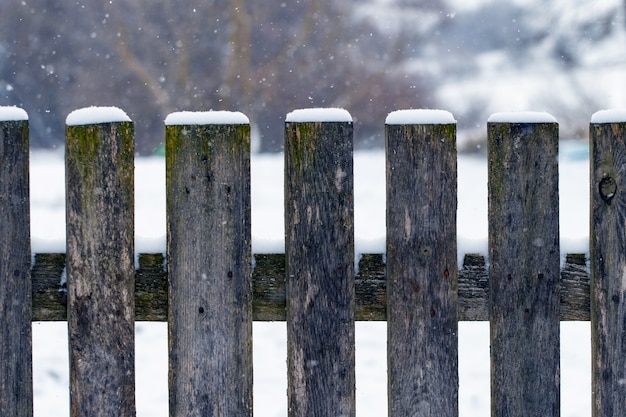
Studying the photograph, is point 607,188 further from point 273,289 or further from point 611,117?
point 273,289

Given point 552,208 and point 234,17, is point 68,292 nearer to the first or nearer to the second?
point 552,208

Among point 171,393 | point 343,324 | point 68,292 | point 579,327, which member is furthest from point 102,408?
point 579,327

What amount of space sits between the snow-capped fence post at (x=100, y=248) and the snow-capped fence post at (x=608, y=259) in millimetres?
963

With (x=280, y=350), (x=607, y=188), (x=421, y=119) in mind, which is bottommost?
(x=280, y=350)

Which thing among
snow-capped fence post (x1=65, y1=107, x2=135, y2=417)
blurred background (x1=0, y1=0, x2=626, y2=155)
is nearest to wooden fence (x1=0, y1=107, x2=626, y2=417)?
snow-capped fence post (x1=65, y1=107, x2=135, y2=417)

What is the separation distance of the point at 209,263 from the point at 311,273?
209 mm

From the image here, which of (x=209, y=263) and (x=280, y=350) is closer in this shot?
(x=209, y=263)

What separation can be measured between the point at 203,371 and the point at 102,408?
220 millimetres

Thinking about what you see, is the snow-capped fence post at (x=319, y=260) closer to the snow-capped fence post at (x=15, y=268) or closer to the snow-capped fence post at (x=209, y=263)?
the snow-capped fence post at (x=209, y=263)

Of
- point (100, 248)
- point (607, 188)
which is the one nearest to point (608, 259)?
point (607, 188)

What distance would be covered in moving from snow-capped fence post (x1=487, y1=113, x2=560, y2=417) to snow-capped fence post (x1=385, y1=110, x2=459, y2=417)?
9cm

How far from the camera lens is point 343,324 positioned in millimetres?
1529

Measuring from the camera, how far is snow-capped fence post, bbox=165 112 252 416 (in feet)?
4.96

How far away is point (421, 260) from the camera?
1538 mm
